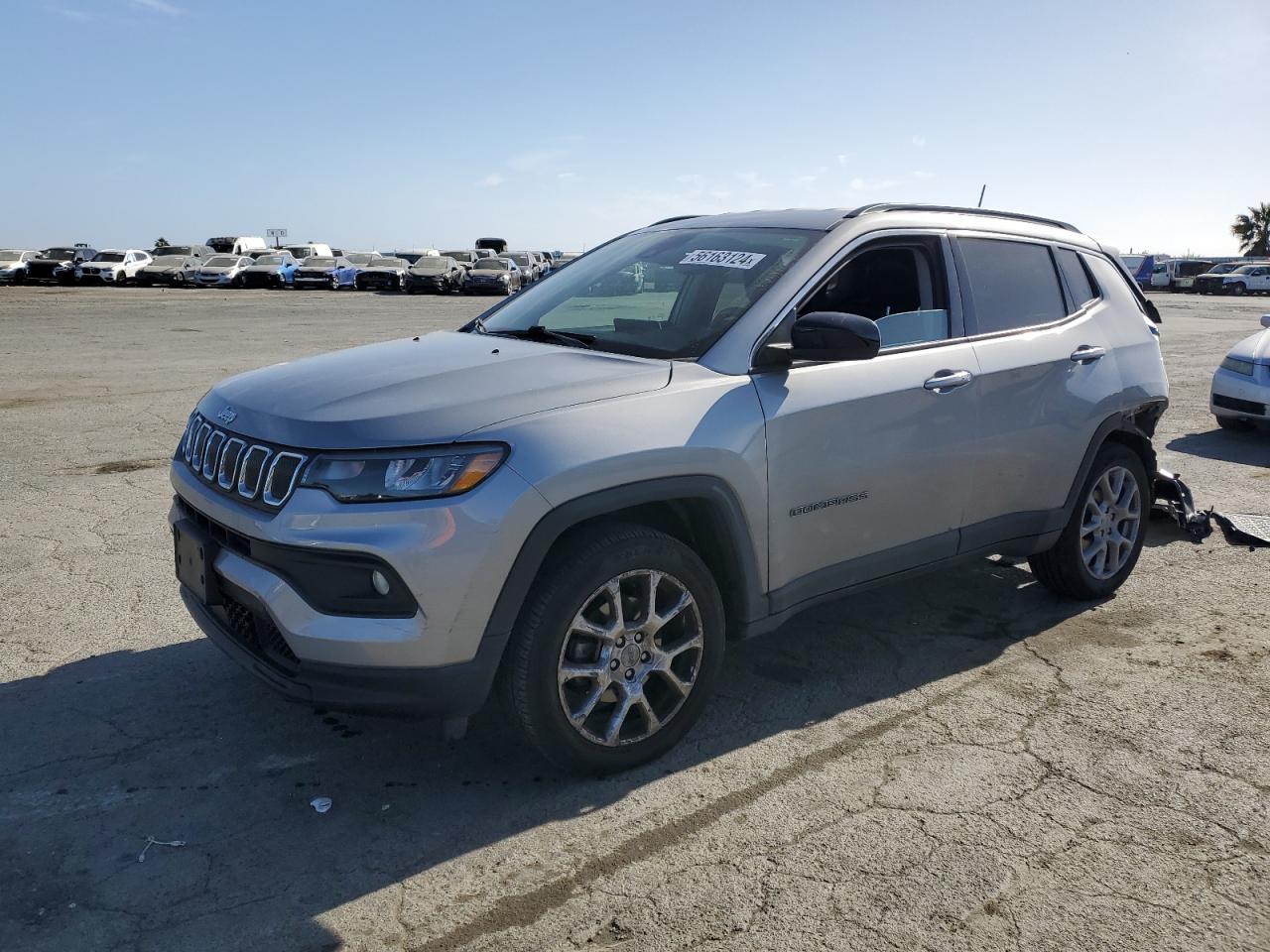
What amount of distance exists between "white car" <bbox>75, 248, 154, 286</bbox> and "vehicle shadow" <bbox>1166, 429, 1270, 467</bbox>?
4096 centimetres

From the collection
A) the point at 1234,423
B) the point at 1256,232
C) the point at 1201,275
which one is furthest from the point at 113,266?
the point at 1256,232

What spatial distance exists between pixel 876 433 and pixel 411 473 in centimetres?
176

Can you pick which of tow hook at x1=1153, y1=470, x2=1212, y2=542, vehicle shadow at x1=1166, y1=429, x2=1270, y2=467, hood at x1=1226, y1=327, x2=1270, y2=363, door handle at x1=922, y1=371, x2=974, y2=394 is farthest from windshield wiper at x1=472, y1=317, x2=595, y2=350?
hood at x1=1226, y1=327, x2=1270, y2=363

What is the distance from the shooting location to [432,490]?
118 inches

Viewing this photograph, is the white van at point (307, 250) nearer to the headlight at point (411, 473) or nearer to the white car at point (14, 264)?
the white car at point (14, 264)

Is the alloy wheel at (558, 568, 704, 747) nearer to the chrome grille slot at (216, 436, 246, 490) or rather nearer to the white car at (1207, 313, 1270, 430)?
the chrome grille slot at (216, 436, 246, 490)

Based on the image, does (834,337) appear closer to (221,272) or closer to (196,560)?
(196,560)

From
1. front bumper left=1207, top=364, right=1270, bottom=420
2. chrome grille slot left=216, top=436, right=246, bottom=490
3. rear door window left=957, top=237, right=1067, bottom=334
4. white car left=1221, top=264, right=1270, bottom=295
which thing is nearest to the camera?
chrome grille slot left=216, top=436, right=246, bottom=490

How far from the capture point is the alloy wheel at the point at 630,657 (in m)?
3.30

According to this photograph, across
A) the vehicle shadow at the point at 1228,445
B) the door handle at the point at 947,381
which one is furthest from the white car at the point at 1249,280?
the door handle at the point at 947,381

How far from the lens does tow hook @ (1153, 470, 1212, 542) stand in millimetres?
6262

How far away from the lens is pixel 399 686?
3035 millimetres

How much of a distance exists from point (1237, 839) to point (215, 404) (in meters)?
3.48

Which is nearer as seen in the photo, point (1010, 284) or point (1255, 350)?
point (1010, 284)
